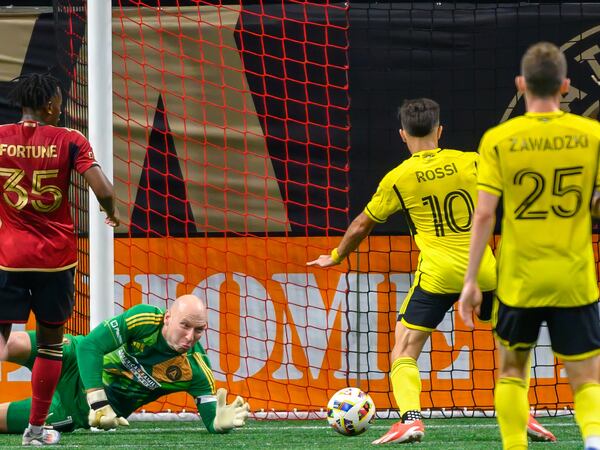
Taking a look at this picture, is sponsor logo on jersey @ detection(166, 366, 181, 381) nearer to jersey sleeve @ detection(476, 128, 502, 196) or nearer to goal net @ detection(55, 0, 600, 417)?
goal net @ detection(55, 0, 600, 417)

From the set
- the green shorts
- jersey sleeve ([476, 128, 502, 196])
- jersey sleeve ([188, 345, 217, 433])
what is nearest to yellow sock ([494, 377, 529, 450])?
jersey sleeve ([476, 128, 502, 196])

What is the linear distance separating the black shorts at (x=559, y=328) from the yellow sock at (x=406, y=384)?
6.02 ft

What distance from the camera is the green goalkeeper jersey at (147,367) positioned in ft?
20.6

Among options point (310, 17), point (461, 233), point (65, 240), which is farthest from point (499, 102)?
point (65, 240)

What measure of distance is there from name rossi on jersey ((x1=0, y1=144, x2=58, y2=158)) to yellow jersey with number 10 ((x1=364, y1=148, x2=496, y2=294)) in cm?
163

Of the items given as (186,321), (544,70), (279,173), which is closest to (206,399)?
(186,321)

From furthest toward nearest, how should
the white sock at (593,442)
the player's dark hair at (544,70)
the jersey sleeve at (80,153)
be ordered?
1. the jersey sleeve at (80,153)
2. the player's dark hair at (544,70)
3. the white sock at (593,442)

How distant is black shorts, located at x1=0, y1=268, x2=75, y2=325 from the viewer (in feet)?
18.6

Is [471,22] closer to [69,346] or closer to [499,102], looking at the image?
[499,102]

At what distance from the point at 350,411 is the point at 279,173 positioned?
2503 mm

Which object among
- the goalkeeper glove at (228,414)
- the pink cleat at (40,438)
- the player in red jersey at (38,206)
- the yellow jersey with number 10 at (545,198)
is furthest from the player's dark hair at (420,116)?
the pink cleat at (40,438)

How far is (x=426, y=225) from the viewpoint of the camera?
609cm

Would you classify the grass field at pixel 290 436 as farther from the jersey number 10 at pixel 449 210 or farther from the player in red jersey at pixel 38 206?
the jersey number 10 at pixel 449 210

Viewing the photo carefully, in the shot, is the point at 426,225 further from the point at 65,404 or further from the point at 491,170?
the point at 65,404
